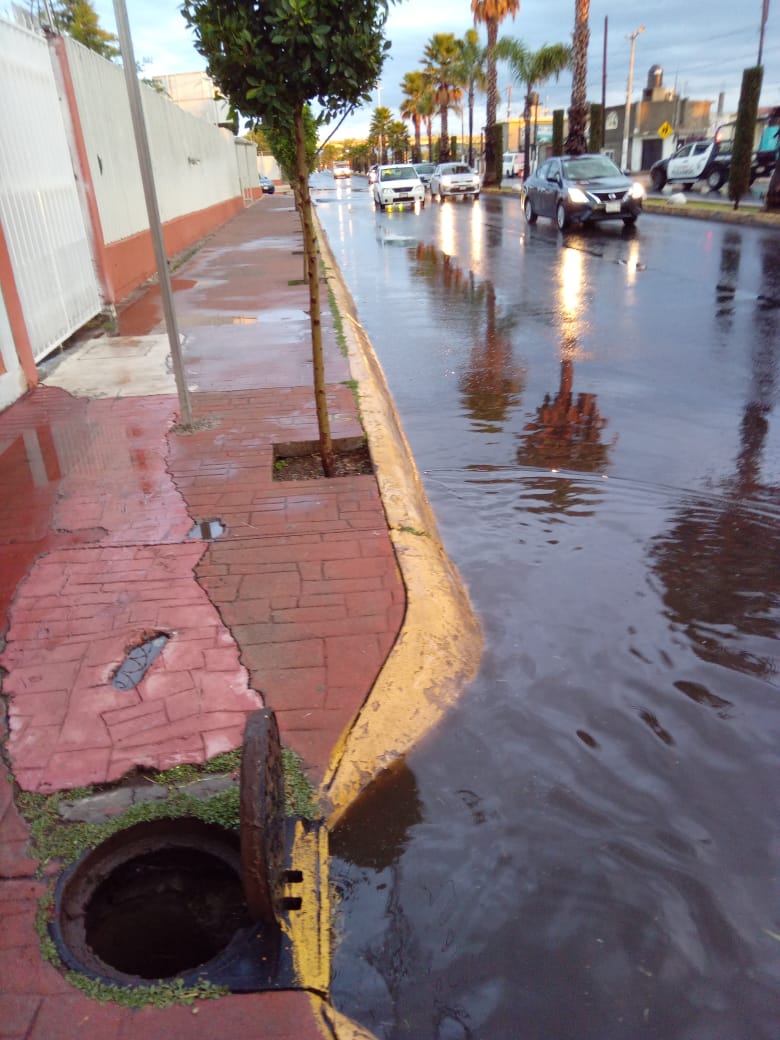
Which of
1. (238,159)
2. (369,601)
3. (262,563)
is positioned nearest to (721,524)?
(369,601)

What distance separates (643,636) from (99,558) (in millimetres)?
2759

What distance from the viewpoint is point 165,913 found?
239 cm

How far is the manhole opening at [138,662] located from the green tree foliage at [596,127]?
3630cm

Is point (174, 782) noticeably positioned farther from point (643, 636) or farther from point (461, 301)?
point (461, 301)

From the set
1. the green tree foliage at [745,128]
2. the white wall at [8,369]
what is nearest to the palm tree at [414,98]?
the green tree foliage at [745,128]

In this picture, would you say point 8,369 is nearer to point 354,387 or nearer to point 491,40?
point 354,387

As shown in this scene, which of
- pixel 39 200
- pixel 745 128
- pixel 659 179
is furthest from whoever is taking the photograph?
pixel 659 179

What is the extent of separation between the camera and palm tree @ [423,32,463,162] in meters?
58.2

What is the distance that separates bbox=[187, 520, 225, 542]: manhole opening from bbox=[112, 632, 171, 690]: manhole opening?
99 centimetres

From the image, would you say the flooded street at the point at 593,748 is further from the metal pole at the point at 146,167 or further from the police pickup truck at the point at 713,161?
the police pickup truck at the point at 713,161

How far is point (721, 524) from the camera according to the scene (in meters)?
4.79

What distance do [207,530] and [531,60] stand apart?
49692 millimetres

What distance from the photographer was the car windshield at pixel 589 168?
20547mm

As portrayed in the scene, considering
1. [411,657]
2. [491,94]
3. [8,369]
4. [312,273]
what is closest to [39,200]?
[8,369]
